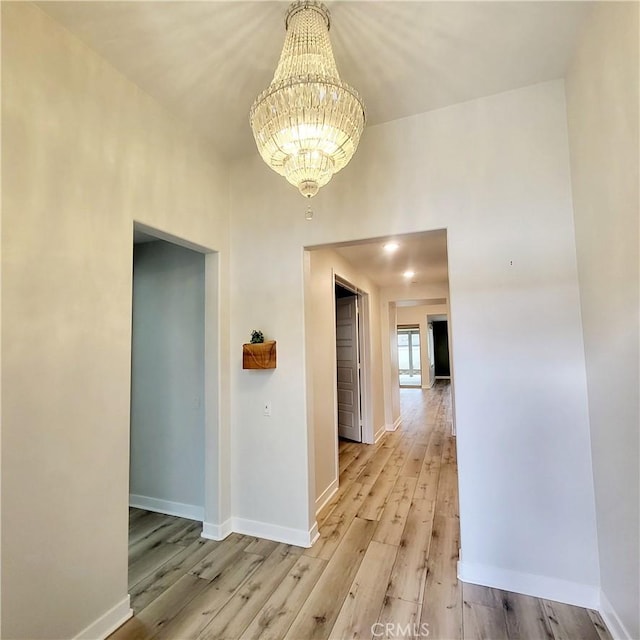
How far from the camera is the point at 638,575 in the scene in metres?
1.47

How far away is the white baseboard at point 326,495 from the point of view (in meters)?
3.17

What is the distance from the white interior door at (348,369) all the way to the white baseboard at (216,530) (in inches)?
115

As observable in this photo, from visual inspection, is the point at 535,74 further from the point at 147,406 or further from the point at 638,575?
the point at 147,406

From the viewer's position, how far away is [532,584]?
2.00 metres

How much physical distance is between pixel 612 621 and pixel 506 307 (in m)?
1.66

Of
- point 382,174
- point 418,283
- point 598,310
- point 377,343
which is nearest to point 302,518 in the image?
point 598,310

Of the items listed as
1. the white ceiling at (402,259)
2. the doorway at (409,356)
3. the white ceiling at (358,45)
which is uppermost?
the white ceiling at (358,45)

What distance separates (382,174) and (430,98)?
542mm

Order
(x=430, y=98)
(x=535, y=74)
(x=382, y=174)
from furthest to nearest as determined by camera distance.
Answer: (x=382, y=174) < (x=430, y=98) < (x=535, y=74)

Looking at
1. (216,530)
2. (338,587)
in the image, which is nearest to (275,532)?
(216,530)

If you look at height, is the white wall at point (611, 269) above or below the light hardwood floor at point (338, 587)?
above

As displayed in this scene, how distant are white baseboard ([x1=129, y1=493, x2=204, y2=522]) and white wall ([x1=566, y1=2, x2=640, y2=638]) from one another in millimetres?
2944

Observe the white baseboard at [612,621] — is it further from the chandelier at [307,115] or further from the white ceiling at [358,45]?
the white ceiling at [358,45]

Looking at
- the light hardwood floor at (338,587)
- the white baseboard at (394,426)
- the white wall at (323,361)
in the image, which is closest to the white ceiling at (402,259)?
the white wall at (323,361)
